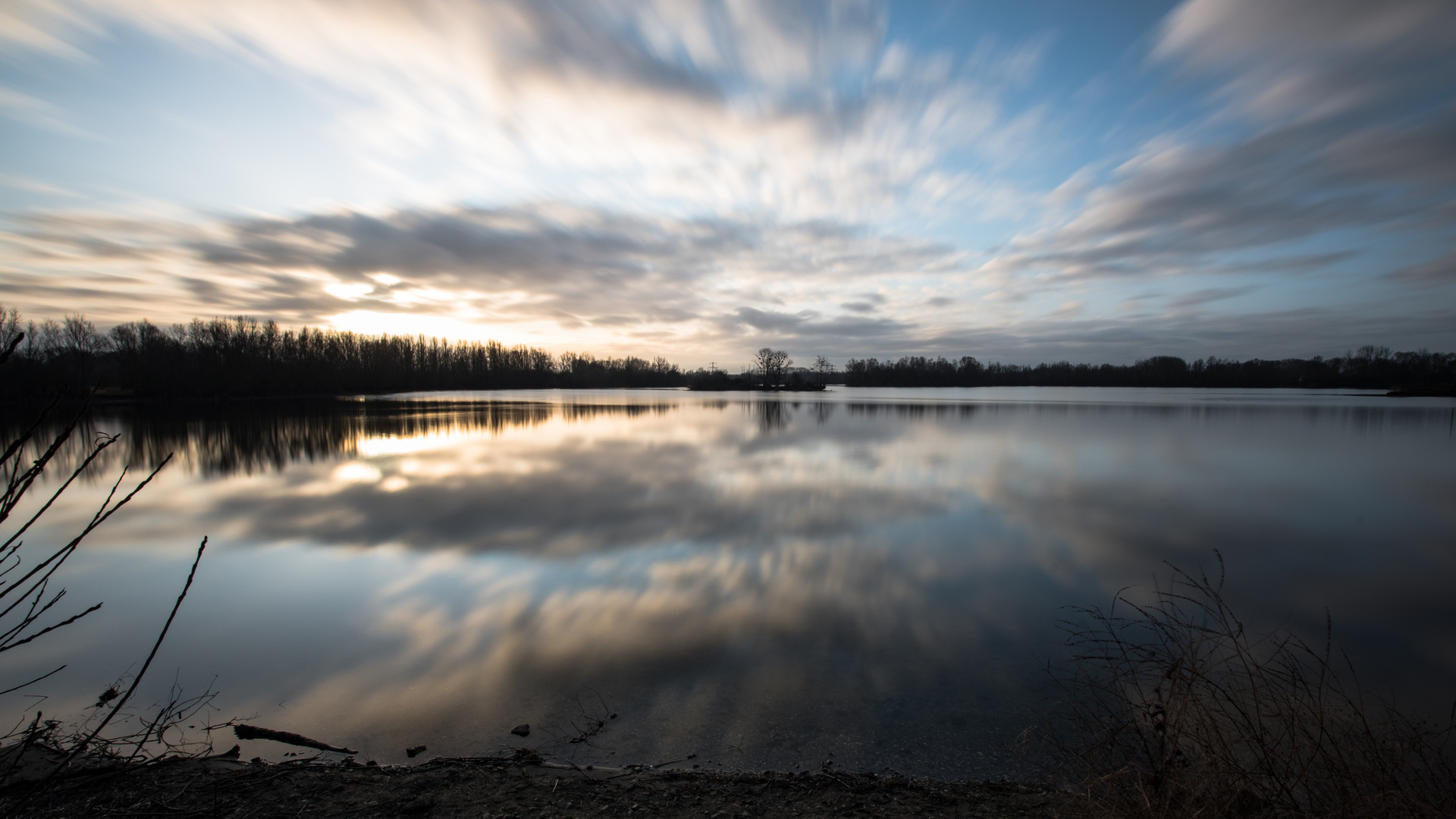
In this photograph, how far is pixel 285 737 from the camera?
4.46 m

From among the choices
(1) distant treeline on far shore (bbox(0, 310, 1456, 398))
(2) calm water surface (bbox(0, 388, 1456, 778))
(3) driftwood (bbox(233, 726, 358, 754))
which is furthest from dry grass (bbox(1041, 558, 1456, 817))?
(1) distant treeline on far shore (bbox(0, 310, 1456, 398))

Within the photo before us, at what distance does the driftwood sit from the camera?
438 centimetres

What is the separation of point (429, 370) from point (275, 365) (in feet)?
121

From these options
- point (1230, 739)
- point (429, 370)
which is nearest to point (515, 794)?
point (1230, 739)

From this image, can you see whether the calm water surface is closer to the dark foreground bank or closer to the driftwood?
the driftwood

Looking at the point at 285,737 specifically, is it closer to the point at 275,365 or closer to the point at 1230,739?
the point at 1230,739

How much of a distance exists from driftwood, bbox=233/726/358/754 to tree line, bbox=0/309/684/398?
3935 millimetres

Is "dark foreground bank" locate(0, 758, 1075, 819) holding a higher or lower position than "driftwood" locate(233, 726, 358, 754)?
higher

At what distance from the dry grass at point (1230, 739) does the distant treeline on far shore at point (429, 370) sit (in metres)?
30.5

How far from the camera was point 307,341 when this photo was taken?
85000mm

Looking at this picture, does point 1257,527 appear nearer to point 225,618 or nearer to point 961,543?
point 961,543

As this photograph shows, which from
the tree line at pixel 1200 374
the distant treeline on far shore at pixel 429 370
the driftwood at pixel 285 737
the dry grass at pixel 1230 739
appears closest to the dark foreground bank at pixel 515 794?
the driftwood at pixel 285 737

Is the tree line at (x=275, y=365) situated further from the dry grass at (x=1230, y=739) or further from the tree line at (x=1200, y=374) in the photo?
the tree line at (x=1200, y=374)

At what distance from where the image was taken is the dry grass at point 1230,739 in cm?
338
